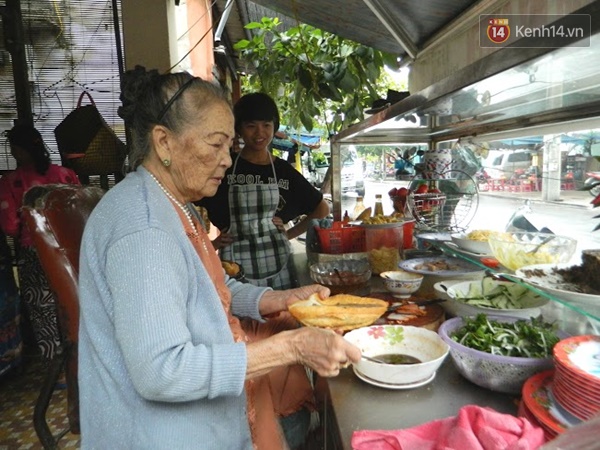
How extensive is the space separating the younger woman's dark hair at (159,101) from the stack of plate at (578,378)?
3.94ft

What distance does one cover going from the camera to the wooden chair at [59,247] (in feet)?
4.99

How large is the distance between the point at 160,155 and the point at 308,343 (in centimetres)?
74

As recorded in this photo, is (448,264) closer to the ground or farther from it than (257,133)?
closer to the ground

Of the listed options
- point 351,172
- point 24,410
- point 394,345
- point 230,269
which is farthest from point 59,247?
point 351,172

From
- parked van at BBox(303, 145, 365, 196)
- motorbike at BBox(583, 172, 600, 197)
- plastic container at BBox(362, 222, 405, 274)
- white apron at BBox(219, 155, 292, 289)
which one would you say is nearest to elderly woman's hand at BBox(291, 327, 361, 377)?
motorbike at BBox(583, 172, 600, 197)

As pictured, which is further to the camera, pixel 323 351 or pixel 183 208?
pixel 183 208

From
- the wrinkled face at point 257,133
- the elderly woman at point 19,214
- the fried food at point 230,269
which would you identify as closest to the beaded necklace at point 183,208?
the fried food at point 230,269

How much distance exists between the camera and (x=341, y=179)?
375cm

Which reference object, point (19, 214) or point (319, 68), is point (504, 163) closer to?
point (319, 68)

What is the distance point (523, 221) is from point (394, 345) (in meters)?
1.05

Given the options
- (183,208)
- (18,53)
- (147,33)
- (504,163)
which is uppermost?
(147,33)

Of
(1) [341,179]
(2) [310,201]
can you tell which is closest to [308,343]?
(2) [310,201]

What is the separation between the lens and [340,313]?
1.51 meters

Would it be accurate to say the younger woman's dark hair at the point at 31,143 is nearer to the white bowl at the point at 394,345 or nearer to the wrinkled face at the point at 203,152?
the wrinkled face at the point at 203,152
